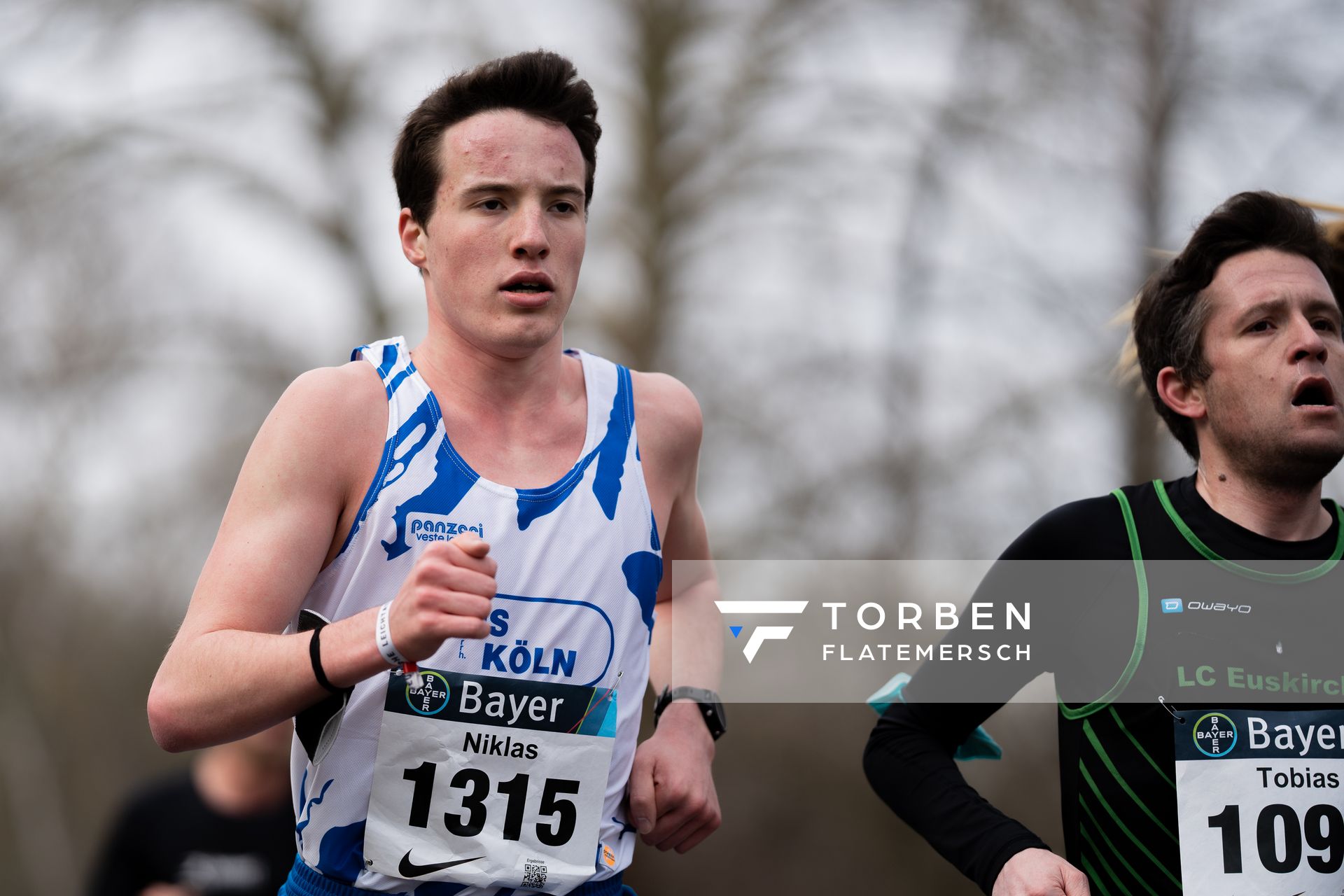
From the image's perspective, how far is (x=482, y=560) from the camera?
221 cm

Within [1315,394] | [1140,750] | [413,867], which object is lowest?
[413,867]

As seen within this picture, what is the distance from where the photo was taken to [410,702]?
260 cm

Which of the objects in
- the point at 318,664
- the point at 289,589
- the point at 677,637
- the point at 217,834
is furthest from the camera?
the point at 217,834

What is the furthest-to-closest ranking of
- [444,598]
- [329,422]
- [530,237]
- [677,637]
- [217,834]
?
1. [217,834]
2. [677,637]
3. [530,237]
4. [329,422]
5. [444,598]

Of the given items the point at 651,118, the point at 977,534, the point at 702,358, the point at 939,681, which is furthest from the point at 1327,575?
the point at 651,118

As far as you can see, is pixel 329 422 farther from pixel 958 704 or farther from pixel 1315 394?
pixel 1315 394

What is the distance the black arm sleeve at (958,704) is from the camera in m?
3.08

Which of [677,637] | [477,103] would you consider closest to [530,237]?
[477,103]

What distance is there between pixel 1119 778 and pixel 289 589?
185cm

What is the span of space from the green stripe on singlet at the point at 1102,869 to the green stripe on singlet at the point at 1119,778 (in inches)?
5.6

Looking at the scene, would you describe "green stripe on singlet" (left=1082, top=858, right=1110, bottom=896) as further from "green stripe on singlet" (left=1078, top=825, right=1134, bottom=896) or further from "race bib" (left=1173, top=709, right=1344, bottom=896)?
"race bib" (left=1173, top=709, right=1344, bottom=896)

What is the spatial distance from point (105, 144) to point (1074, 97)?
8287 millimetres

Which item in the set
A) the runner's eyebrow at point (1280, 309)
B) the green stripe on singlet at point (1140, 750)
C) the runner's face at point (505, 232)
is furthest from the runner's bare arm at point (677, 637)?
the runner's eyebrow at point (1280, 309)

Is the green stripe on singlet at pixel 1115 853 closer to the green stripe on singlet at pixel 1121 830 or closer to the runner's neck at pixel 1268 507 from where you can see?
the green stripe on singlet at pixel 1121 830
